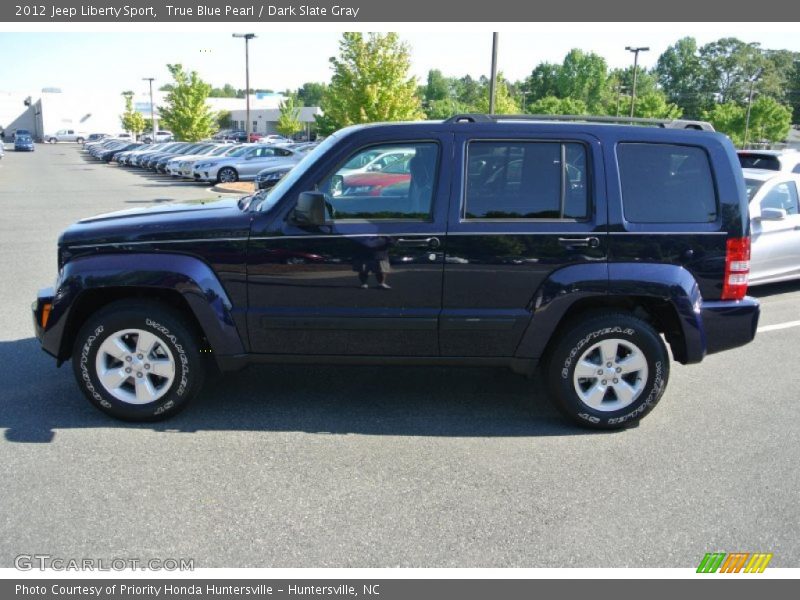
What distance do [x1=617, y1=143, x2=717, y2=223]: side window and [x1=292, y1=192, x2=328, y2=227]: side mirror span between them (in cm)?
196

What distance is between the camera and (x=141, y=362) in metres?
4.75

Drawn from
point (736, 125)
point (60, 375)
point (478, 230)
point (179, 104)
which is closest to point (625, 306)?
point (478, 230)

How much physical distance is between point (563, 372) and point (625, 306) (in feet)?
2.18

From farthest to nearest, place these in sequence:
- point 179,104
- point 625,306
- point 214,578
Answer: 1. point 179,104
2. point 625,306
3. point 214,578

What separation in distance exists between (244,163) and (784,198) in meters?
21.7

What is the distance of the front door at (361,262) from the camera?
458 centimetres

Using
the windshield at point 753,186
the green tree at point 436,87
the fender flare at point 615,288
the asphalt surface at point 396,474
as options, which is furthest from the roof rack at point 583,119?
the green tree at point 436,87

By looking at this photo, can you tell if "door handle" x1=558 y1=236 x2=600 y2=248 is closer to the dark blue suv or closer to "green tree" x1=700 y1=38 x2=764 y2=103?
the dark blue suv

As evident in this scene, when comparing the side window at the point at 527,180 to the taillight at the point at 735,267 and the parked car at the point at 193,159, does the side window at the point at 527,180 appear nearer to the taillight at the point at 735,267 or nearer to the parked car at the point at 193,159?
the taillight at the point at 735,267

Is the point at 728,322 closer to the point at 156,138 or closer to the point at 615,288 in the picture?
the point at 615,288

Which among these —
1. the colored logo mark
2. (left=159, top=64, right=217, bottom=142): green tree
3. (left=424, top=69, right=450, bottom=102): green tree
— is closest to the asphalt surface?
the colored logo mark

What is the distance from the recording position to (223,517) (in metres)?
3.66

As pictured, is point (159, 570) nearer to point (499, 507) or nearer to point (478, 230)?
point (499, 507)

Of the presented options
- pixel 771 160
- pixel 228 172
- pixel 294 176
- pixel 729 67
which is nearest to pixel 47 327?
pixel 294 176
